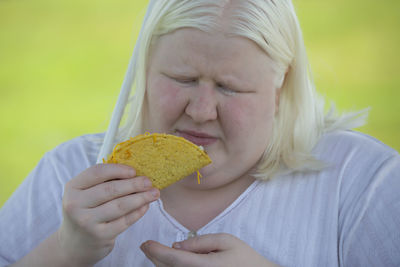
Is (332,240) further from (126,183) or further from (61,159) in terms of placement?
(61,159)

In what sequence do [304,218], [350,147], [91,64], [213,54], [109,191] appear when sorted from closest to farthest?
[109,191]
[213,54]
[304,218]
[350,147]
[91,64]

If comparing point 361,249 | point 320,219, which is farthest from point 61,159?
point 361,249

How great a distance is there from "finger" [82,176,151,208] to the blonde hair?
0.49 meters

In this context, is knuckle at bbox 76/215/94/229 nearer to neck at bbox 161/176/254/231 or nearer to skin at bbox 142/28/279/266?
skin at bbox 142/28/279/266

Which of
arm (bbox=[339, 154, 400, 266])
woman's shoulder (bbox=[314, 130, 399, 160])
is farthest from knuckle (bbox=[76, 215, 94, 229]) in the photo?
woman's shoulder (bbox=[314, 130, 399, 160])

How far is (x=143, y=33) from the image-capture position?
1744mm

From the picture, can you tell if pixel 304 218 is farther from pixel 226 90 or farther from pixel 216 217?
pixel 226 90

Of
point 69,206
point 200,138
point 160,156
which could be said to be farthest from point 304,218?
point 69,206

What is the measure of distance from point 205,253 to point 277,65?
716 mm

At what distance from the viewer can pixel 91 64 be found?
26.4 feet

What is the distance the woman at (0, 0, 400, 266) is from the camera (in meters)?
1.40

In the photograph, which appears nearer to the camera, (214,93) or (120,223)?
(120,223)

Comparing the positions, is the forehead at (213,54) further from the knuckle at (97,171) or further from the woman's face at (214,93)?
the knuckle at (97,171)

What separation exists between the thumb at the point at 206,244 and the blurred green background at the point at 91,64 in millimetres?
3685
